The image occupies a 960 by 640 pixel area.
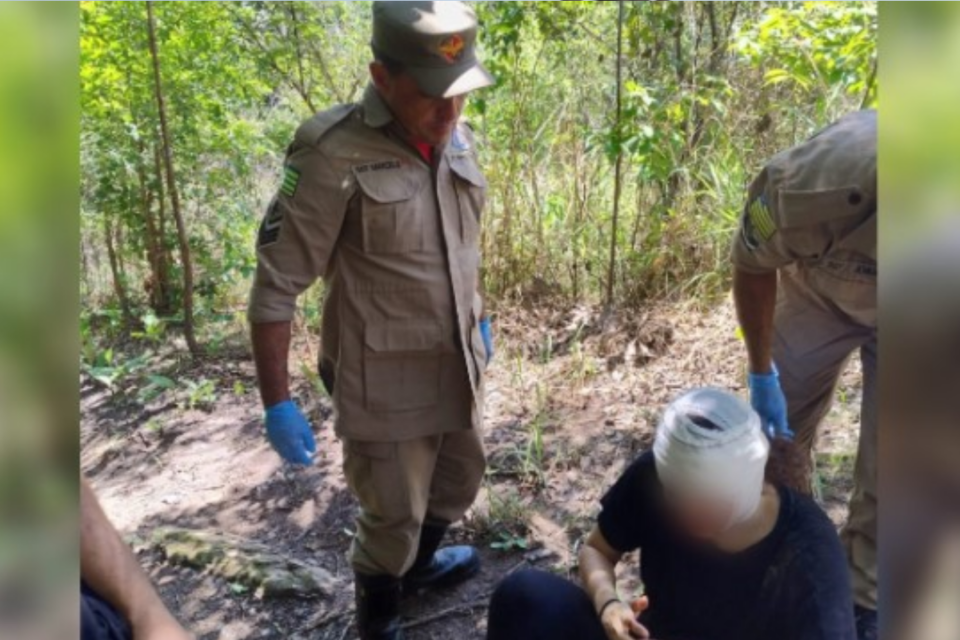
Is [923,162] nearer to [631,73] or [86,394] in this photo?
[631,73]

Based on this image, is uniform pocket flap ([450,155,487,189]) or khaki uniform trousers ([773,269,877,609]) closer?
khaki uniform trousers ([773,269,877,609])

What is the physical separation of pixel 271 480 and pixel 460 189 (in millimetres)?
1694

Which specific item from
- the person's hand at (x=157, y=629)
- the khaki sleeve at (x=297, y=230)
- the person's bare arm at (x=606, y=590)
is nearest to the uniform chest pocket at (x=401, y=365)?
the khaki sleeve at (x=297, y=230)

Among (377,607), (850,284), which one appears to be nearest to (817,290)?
(850,284)

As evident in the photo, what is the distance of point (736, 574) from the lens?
1.43 meters

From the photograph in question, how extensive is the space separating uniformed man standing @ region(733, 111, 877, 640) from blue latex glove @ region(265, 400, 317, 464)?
3.69 ft

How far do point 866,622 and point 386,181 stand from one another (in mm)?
1495

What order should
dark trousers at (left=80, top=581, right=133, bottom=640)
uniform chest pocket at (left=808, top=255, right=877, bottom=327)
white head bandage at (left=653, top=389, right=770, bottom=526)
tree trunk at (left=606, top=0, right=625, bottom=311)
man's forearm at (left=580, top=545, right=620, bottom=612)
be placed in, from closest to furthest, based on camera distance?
dark trousers at (left=80, top=581, right=133, bottom=640)
white head bandage at (left=653, top=389, right=770, bottom=526)
man's forearm at (left=580, top=545, right=620, bottom=612)
uniform chest pocket at (left=808, top=255, right=877, bottom=327)
tree trunk at (left=606, top=0, right=625, bottom=311)

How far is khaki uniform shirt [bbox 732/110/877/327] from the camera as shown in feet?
5.24

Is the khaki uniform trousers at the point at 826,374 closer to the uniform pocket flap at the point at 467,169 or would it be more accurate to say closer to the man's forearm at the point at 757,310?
the man's forearm at the point at 757,310

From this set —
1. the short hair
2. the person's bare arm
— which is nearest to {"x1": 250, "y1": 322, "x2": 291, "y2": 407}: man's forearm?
the short hair

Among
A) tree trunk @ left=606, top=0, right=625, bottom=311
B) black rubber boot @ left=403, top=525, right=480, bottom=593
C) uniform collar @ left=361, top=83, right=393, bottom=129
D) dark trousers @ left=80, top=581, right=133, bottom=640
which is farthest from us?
tree trunk @ left=606, top=0, right=625, bottom=311

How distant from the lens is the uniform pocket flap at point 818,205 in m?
1.59

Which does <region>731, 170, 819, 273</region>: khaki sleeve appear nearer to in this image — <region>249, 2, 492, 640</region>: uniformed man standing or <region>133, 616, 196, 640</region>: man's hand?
<region>249, 2, 492, 640</region>: uniformed man standing
